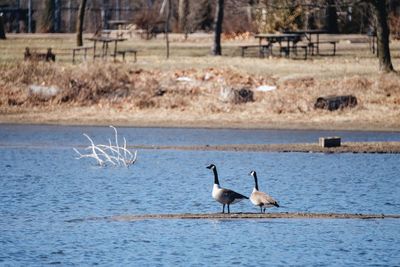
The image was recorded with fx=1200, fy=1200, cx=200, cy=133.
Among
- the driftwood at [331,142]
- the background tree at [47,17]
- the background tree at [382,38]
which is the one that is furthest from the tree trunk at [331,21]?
the driftwood at [331,142]

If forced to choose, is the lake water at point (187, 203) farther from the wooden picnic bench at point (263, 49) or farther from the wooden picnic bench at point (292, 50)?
the wooden picnic bench at point (263, 49)

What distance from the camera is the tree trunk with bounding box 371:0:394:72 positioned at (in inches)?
1836

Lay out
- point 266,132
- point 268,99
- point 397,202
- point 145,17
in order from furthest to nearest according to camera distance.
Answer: point 145,17, point 268,99, point 266,132, point 397,202

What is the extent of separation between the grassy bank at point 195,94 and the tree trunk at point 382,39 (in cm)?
61

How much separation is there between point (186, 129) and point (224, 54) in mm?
15725

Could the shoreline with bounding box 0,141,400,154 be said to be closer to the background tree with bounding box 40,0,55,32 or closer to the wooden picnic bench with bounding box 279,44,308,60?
the wooden picnic bench with bounding box 279,44,308,60

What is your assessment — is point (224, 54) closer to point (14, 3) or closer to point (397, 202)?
point (397, 202)

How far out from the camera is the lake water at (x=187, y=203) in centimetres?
1997

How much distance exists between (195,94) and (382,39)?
26.5 ft

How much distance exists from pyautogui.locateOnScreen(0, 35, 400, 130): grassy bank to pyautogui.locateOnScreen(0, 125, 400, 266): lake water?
2132 millimetres

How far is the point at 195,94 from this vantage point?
44875 mm

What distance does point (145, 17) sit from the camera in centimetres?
7188

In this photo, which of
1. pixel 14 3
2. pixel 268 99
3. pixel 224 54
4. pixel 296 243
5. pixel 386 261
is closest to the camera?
pixel 386 261

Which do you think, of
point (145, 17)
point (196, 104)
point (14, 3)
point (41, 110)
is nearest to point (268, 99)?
point (196, 104)
